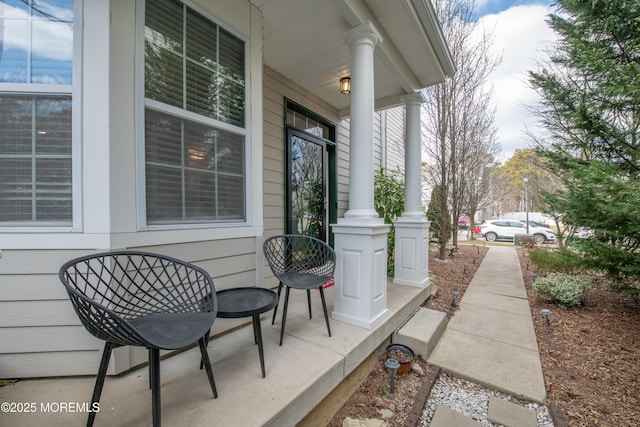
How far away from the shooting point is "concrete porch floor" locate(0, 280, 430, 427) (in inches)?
47.4

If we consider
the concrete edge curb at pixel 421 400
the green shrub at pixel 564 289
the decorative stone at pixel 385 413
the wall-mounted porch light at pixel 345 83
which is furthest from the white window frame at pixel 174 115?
the green shrub at pixel 564 289

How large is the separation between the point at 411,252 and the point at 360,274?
1545 mm

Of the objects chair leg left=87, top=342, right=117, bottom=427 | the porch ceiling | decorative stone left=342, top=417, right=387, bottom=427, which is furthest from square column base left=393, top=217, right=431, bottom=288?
chair leg left=87, top=342, right=117, bottom=427

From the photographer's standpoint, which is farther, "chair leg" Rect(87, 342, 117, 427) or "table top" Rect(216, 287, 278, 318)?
"table top" Rect(216, 287, 278, 318)

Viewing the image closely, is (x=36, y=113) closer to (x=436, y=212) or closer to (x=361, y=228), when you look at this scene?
(x=361, y=228)

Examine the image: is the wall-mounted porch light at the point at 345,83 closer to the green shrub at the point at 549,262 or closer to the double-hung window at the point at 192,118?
the double-hung window at the point at 192,118

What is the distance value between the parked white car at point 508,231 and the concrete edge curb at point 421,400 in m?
13.0

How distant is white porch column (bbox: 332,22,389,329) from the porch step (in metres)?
0.33

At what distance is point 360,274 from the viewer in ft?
7.25

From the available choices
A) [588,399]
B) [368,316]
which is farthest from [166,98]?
[588,399]

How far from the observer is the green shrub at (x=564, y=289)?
341 cm

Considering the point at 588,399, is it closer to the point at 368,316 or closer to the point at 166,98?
the point at 368,316

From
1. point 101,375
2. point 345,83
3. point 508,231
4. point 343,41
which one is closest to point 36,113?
point 101,375

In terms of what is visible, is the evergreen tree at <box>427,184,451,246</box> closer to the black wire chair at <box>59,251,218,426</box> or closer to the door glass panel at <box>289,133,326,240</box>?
the door glass panel at <box>289,133,326,240</box>
